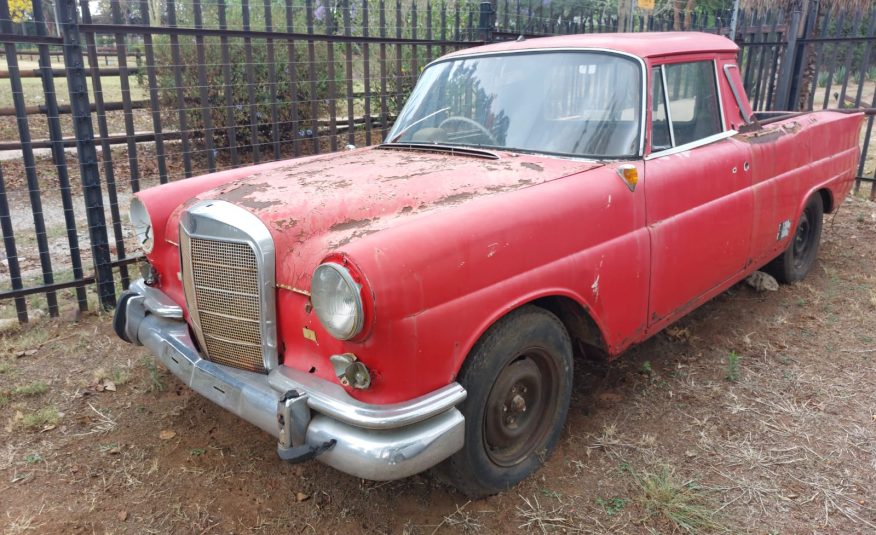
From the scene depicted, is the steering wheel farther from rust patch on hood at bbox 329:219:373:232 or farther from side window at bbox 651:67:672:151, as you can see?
rust patch on hood at bbox 329:219:373:232

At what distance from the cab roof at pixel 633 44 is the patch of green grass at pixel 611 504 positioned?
87.7 inches

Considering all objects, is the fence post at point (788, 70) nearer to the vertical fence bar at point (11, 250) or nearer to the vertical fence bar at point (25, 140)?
the vertical fence bar at point (25, 140)

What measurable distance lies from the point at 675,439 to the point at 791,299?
2424 mm

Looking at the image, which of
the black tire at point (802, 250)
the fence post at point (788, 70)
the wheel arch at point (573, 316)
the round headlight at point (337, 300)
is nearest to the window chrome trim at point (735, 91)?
the black tire at point (802, 250)

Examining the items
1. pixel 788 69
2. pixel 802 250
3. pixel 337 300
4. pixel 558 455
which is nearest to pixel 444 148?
pixel 337 300

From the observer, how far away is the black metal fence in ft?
14.5

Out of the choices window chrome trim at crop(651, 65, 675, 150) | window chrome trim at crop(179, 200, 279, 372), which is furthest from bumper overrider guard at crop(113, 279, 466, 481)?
window chrome trim at crop(651, 65, 675, 150)

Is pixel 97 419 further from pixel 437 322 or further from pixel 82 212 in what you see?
pixel 82 212

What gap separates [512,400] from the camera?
2.79 metres

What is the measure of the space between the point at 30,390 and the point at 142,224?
1269 millimetres

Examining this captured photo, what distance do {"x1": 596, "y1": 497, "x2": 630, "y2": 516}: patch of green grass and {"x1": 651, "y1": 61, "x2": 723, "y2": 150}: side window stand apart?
5.78 feet

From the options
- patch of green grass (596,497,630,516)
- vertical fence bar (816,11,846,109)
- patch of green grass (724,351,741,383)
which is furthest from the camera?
vertical fence bar (816,11,846,109)

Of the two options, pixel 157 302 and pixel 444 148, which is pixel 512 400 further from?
pixel 157 302

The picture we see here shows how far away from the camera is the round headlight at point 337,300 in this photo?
7.05 feet
